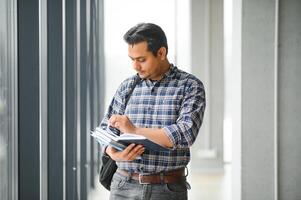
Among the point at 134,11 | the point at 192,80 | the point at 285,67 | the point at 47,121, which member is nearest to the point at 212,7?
the point at 134,11

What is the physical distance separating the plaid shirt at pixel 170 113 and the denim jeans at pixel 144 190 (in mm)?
52

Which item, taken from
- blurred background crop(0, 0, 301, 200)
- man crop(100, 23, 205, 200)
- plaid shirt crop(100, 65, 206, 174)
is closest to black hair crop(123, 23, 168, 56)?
man crop(100, 23, 205, 200)

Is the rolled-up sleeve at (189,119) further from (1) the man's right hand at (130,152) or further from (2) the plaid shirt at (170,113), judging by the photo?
(1) the man's right hand at (130,152)

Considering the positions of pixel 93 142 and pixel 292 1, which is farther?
pixel 93 142

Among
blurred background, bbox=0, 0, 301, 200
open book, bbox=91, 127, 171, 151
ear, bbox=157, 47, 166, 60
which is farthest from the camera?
blurred background, bbox=0, 0, 301, 200

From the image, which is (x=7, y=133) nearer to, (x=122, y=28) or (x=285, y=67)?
(x=285, y=67)

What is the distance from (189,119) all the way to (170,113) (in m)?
0.10

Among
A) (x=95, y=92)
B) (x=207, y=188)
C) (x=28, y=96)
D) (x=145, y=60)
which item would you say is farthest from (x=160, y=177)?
(x=207, y=188)

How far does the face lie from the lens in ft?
5.96

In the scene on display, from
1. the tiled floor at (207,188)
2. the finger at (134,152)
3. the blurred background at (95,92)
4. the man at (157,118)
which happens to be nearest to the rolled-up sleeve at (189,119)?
the man at (157,118)

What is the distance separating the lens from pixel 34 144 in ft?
8.03

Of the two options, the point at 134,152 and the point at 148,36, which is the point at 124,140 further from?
the point at 148,36

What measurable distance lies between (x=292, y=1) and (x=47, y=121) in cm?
207

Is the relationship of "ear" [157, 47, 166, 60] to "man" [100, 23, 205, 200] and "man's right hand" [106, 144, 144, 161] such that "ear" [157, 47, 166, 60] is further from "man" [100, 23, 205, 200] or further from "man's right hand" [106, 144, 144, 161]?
"man's right hand" [106, 144, 144, 161]
